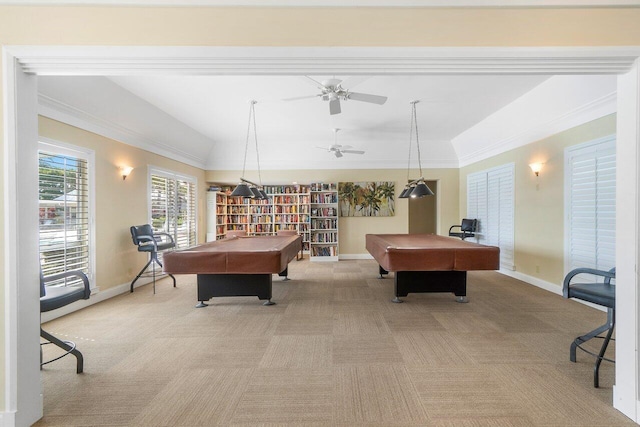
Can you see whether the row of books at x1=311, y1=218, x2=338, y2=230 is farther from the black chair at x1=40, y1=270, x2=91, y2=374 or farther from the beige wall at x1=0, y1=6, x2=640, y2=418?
the beige wall at x1=0, y1=6, x2=640, y2=418

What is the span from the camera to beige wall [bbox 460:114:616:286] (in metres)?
4.48

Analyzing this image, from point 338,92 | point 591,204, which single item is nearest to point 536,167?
point 591,204

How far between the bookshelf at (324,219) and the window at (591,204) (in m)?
5.13

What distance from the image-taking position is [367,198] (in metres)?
8.44

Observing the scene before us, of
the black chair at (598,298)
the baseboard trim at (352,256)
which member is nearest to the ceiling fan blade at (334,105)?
the black chair at (598,298)

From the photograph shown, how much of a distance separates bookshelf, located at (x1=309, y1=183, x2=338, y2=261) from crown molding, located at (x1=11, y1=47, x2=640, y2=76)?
21.1ft

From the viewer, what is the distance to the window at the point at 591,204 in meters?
3.75

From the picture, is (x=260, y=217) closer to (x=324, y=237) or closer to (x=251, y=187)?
(x=324, y=237)

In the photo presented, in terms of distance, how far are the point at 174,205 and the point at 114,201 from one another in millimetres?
1857

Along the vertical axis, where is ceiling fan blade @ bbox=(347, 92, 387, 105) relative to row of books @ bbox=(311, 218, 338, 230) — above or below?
above

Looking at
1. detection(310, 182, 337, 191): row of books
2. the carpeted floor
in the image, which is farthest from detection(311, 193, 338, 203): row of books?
the carpeted floor

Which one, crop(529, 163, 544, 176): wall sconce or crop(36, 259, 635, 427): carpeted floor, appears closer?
crop(36, 259, 635, 427): carpeted floor

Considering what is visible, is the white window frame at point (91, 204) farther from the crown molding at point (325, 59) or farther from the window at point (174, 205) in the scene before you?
the crown molding at point (325, 59)

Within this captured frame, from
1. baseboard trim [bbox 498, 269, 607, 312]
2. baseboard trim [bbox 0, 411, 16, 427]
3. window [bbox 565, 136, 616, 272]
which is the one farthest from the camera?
baseboard trim [bbox 498, 269, 607, 312]
